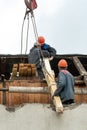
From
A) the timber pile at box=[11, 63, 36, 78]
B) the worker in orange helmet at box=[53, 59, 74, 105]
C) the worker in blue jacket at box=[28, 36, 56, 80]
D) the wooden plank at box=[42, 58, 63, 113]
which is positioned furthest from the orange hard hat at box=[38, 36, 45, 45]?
the worker in orange helmet at box=[53, 59, 74, 105]

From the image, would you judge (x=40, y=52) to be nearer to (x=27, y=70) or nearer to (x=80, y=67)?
(x=80, y=67)

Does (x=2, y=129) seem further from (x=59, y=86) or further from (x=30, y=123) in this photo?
(x=59, y=86)

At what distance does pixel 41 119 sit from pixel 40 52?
4668mm

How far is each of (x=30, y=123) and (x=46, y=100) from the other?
5.82ft

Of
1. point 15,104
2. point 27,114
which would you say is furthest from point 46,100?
point 27,114

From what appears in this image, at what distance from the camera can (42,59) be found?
15.7 m

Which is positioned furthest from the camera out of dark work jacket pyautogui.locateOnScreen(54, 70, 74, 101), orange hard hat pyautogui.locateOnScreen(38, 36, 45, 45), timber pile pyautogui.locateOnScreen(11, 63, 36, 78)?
orange hard hat pyautogui.locateOnScreen(38, 36, 45, 45)

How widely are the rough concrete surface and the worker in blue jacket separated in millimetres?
3343

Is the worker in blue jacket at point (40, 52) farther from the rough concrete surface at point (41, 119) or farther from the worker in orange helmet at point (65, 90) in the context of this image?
the rough concrete surface at point (41, 119)

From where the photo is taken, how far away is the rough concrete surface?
1137 cm

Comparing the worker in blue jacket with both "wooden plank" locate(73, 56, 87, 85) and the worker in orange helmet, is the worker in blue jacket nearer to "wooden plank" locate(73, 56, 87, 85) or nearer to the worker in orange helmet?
"wooden plank" locate(73, 56, 87, 85)

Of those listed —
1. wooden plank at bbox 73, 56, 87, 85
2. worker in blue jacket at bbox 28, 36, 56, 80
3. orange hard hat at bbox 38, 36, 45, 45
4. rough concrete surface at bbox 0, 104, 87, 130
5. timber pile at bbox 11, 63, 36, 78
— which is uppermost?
orange hard hat at bbox 38, 36, 45, 45

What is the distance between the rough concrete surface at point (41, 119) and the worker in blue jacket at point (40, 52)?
11.0 ft

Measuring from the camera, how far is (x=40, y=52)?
15805mm
